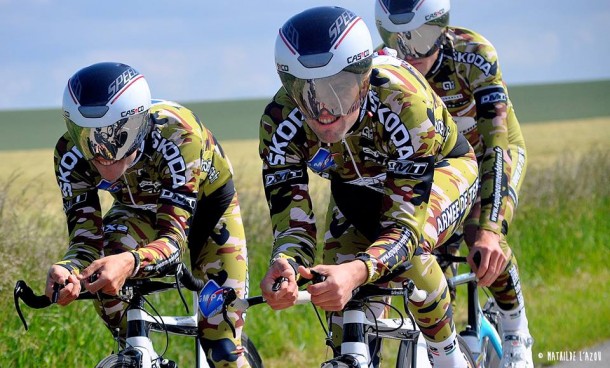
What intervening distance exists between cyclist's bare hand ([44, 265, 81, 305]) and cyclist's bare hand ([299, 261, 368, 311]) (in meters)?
1.09

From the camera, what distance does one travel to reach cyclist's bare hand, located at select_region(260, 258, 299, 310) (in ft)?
13.0

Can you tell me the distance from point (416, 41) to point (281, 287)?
2878 mm

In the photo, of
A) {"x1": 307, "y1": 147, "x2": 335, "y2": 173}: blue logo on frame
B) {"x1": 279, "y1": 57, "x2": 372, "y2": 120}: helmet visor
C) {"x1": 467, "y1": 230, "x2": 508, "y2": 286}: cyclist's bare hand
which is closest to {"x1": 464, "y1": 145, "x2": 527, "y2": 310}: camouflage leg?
{"x1": 467, "y1": 230, "x2": 508, "y2": 286}: cyclist's bare hand

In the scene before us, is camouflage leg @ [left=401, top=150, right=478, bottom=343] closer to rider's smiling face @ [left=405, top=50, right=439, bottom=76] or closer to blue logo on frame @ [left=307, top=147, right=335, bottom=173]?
blue logo on frame @ [left=307, top=147, right=335, bottom=173]

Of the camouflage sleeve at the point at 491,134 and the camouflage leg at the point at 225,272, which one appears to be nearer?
the camouflage leg at the point at 225,272

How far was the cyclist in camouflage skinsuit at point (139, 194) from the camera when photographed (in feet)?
16.1

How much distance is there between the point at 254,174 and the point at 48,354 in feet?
47.4

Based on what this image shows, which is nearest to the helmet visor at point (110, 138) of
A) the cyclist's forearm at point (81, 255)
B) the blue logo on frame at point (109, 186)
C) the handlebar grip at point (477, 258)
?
the blue logo on frame at point (109, 186)

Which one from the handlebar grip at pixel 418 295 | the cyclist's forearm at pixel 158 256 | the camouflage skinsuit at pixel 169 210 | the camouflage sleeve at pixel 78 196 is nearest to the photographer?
the handlebar grip at pixel 418 295

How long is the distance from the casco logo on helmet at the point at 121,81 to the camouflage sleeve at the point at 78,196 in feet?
1.70

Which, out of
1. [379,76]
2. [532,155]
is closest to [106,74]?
[379,76]

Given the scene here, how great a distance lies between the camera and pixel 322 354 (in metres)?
8.54

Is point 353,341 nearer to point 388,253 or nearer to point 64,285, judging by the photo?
point 388,253

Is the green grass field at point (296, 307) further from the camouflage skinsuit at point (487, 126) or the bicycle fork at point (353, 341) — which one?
the bicycle fork at point (353, 341)
